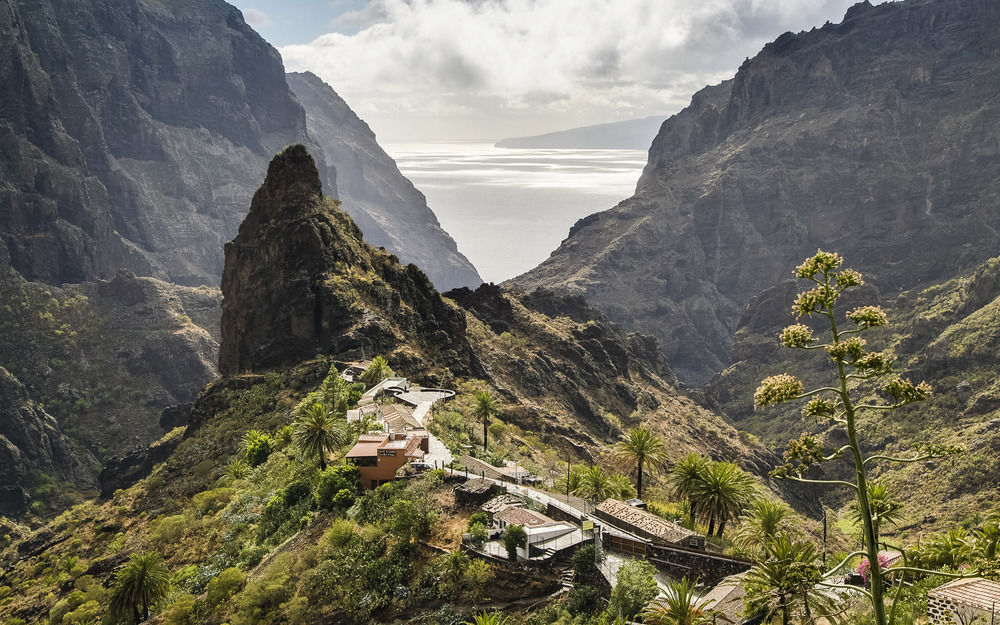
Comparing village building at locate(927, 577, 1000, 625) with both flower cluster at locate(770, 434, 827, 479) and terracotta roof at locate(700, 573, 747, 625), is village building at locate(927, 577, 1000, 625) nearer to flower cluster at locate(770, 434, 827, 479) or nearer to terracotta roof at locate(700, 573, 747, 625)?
terracotta roof at locate(700, 573, 747, 625)

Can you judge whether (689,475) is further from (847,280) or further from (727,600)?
(847,280)

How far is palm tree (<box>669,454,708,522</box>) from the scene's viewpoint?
5239cm

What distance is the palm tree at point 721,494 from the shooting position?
166 feet

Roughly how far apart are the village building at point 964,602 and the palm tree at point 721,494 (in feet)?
72.4

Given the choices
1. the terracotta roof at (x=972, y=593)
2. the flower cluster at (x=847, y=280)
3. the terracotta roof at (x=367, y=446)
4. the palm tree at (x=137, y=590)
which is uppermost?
the flower cluster at (x=847, y=280)

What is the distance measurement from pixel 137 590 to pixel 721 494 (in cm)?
3814

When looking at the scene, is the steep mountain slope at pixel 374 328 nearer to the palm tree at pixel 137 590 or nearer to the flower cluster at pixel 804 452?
the palm tree at pixel 137 590

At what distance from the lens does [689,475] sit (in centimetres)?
5344

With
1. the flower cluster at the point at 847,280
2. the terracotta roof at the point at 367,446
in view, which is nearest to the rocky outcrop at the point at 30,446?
the terracotta roof at the point at 367,446

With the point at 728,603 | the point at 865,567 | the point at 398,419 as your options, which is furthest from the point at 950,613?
the point at 398,419

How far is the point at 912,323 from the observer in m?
184

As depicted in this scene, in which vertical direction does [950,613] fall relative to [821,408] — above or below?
below

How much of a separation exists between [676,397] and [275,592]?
429 ft

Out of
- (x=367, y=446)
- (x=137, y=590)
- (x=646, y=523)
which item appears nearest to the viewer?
(x=646, y=523)
